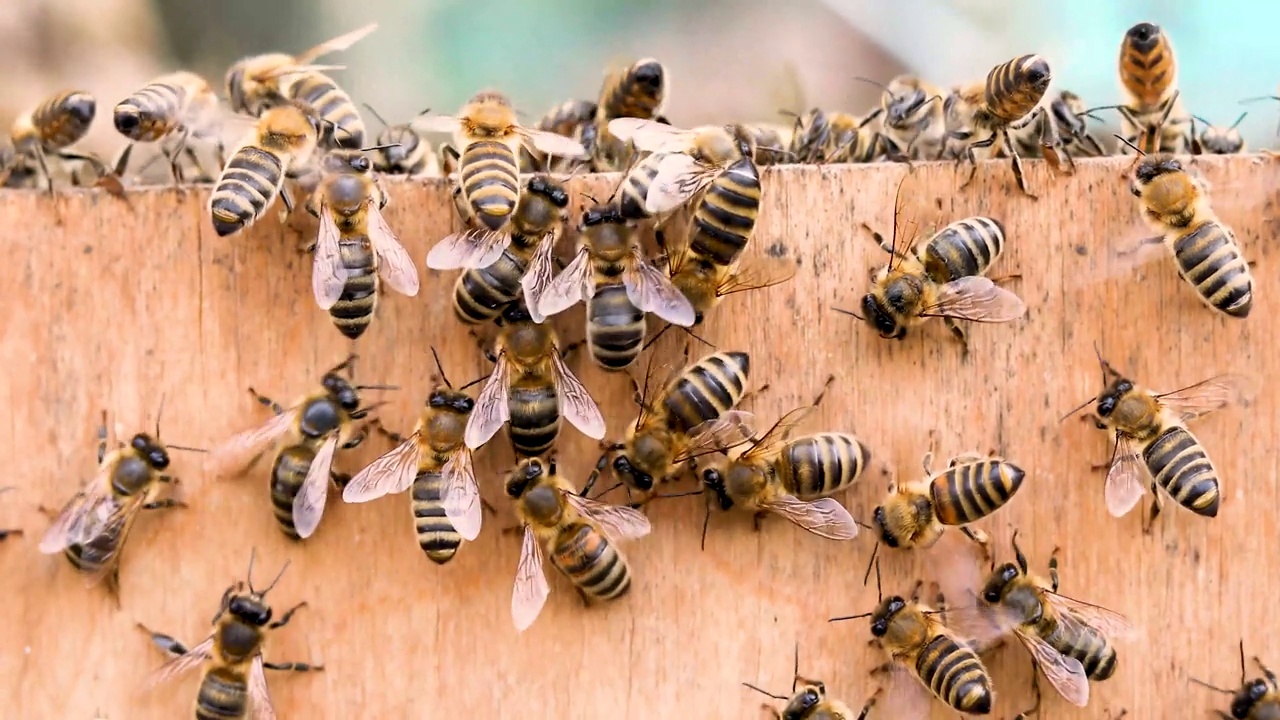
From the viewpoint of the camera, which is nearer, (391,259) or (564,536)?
(391,259)

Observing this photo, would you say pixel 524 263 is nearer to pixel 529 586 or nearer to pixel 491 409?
pixel 491 409

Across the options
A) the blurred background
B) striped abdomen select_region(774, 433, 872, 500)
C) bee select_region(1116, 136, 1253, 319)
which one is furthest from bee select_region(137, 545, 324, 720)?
bee select_region(1116, 136, 1253, 319)

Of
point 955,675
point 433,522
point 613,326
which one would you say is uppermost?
point 613,326

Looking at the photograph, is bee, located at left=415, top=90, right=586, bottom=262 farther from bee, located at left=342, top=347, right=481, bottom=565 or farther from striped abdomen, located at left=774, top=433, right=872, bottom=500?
striped abdomen, located at left=774, top=433, right=872, bottom=500

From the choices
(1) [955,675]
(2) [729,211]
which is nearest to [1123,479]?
(1) [955,675]

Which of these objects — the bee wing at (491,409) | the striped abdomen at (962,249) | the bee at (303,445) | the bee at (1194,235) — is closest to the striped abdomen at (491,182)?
the bee wing at (491,409)

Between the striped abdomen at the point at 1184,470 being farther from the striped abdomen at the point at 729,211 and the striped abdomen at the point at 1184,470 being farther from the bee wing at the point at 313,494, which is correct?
the bee wing at the point at 313,494

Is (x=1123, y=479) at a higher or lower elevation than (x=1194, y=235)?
lower
